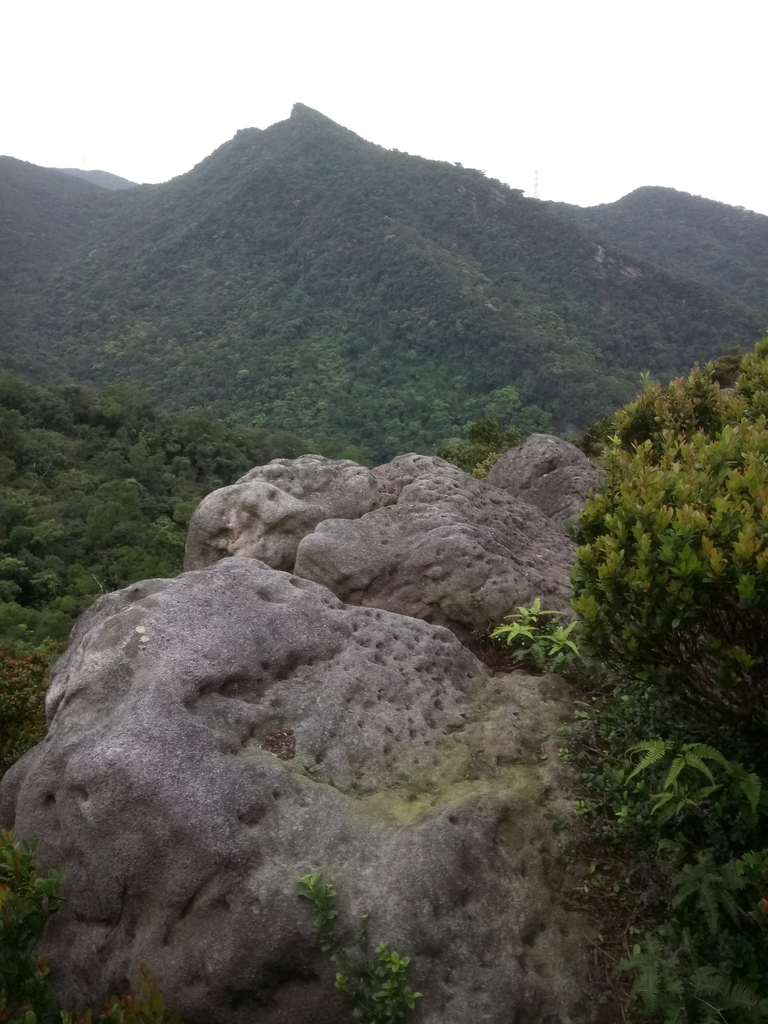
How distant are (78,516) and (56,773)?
31923 mm

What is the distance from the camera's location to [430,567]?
5934mm

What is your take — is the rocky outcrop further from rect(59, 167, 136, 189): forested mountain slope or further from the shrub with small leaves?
rect(59, 167, 136, 189): forested mountain slope

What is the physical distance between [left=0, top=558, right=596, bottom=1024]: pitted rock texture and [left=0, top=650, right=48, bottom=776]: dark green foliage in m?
1.96

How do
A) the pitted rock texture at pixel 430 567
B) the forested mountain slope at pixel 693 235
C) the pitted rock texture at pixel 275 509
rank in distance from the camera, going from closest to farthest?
1. the pitted rock texture at pixel 430 567
2. the pitted rock texture at pixel 275 509
3. the forested mountain slope at pixel 693 235

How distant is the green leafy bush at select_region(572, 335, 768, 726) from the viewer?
112 inches

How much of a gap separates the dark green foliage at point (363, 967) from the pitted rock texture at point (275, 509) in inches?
157

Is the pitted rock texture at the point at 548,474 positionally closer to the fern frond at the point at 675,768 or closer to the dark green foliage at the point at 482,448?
the dark green foliage at the point at 482,448

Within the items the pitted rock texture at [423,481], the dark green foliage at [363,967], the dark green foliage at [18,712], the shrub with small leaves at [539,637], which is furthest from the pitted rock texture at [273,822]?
the pitted rock texture at [423,481]

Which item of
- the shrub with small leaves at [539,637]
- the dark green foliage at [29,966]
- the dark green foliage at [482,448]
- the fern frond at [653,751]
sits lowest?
the dark green foliage at [482,448]

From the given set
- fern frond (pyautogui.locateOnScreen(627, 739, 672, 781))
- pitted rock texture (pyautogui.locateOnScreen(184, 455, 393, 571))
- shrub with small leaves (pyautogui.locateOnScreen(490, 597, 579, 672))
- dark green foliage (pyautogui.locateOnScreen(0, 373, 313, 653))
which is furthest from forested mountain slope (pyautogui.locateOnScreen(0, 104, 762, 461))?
fern frond (pyautogui.locateOnScreen(627, 739, 672, 781))

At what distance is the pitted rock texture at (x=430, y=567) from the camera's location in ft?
18.9

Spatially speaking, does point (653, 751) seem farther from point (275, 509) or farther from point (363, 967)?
point (275, 509)

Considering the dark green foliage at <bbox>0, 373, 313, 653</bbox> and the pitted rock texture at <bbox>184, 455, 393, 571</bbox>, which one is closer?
the pitted rock texture at <bbox>184, 455, 393, 571</bbox>

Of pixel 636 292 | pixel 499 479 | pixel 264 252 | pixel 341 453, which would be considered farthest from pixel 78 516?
pixel 264 252
